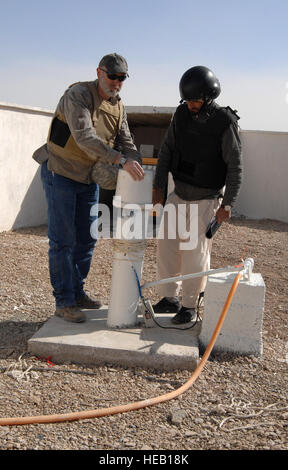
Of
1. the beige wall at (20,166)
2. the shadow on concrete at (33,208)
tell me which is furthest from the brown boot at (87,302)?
the shadow on concrete at (33,208)

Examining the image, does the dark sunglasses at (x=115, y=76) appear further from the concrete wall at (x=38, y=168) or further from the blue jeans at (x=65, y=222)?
the concrete wall at (x=38, y=168)

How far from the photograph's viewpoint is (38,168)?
9609mm

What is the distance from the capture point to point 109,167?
3795 millimetres

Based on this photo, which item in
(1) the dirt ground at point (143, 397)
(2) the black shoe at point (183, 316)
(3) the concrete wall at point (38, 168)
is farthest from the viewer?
(3) the concrete wall at point (38, 168)

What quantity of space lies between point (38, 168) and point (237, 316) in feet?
22.2

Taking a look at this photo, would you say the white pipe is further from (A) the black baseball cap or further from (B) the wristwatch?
(A) the black baseball cap

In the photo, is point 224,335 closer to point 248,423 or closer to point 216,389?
point 216,389

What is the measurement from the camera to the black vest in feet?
12.6

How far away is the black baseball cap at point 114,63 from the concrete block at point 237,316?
1666 millimetres

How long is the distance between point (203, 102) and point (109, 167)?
872 millimetres

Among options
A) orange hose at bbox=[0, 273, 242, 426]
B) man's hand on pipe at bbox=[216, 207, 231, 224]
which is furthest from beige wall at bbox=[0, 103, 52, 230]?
orange hose at bbox=[0, 273, 242, 426]

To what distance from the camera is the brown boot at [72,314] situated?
393cm
